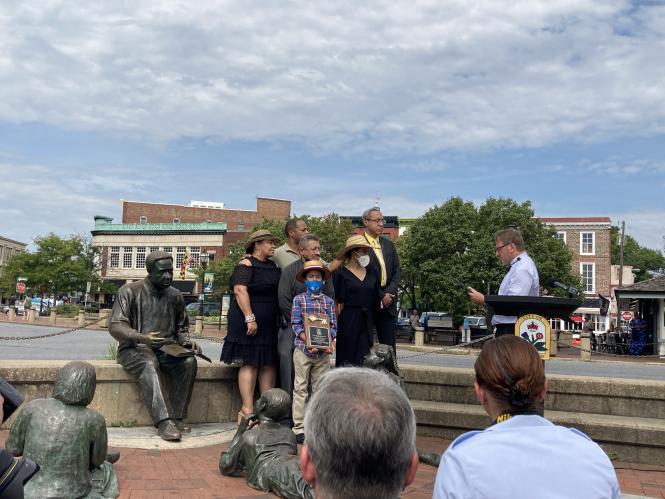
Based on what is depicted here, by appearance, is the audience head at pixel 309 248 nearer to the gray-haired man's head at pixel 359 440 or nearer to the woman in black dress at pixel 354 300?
the woman in black dress at pixel 354 300

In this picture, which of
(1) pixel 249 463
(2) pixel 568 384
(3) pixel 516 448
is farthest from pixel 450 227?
(3) pixel 516 448

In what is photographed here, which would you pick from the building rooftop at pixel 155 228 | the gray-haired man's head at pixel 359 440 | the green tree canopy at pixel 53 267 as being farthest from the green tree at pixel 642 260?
the gray-haired man's head at pixel 359 440

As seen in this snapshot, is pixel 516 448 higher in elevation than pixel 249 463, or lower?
higher

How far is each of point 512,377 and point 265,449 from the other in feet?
10.0

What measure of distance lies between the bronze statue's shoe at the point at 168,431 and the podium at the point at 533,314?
300 cm

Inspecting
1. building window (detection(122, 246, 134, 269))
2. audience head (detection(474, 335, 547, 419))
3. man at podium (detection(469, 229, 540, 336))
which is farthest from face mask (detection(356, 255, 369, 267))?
building window (detection(122, 246, 134, 269))

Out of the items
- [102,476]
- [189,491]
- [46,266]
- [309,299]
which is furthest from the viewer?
[46,266]

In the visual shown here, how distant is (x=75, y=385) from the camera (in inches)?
159

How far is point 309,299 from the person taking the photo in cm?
611

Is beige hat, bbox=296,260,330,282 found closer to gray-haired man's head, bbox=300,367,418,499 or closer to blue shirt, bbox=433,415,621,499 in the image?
blue shirt, bbox=433,415,621,499

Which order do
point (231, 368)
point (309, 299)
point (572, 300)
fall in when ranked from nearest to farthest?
point (572, 300)
point (309, 299)
point (231, 368)

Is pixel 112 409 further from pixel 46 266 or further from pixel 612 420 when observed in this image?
pixel 46 266

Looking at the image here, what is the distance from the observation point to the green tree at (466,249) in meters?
36.8

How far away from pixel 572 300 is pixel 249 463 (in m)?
2.76
